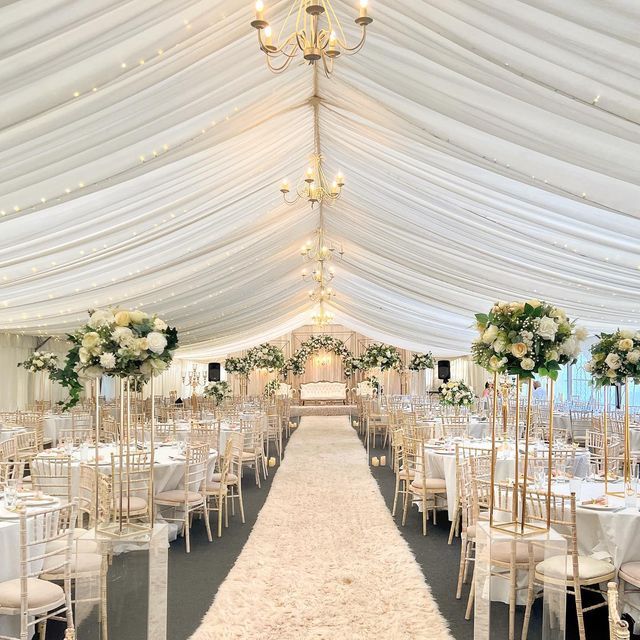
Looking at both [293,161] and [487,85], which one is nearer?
[487,85]

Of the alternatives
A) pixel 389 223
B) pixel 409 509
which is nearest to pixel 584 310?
pixel 389 223

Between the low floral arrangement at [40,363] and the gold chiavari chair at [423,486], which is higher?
the low floral arrangement at [40,363]

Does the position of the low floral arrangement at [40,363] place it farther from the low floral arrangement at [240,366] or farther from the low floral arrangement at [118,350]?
the low floral arrangement at [118,350]

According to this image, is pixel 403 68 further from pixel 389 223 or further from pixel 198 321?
pixel 198 321

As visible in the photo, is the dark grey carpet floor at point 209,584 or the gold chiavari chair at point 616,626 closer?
the gold chiavari chair at point 616,626

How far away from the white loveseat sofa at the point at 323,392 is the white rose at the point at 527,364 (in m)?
22.7

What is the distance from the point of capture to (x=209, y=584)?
574 centimetres

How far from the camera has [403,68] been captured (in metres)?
4.59

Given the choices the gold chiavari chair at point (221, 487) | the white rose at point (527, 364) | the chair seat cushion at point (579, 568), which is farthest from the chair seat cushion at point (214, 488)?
the white rose at point (527, 364)

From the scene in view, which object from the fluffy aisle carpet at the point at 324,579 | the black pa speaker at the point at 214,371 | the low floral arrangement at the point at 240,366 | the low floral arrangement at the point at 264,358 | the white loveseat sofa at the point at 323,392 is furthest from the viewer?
the white loveseat sofa at the point at 323,392

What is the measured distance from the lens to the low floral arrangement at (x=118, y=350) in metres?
4.05

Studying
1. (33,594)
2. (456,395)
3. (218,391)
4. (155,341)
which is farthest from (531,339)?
(218,391)

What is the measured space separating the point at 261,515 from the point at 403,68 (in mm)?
5728

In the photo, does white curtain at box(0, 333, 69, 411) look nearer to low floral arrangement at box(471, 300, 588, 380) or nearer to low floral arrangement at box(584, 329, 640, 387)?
low floral arrangement at box(584, 329, 640, 387)
